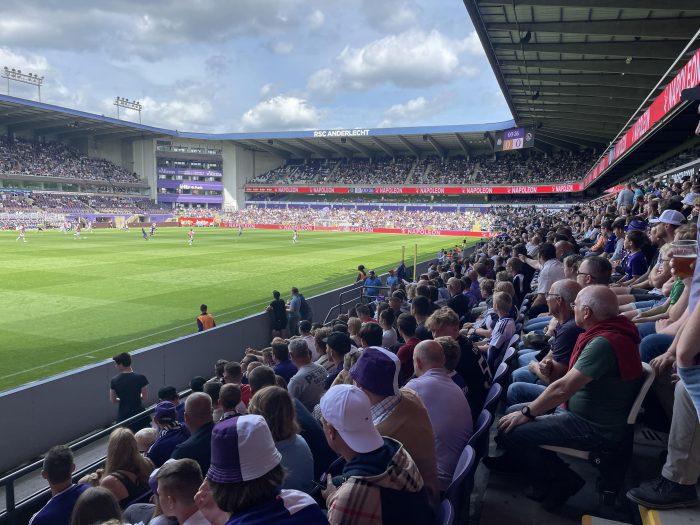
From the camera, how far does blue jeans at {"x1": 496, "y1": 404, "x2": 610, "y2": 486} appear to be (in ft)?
10.5

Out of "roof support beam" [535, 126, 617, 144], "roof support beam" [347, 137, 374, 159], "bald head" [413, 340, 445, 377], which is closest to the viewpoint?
"bald head" [413, 340, 445, 377]

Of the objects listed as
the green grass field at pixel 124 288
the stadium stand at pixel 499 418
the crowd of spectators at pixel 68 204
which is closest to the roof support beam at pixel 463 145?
the green grass field at pixel 124 288

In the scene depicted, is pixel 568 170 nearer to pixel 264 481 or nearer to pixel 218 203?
pixel 218 203

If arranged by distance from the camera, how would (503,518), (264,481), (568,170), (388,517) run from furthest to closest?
(568,170) < (503,518) < (388,517) < (264,481)

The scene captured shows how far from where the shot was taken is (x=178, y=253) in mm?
30141

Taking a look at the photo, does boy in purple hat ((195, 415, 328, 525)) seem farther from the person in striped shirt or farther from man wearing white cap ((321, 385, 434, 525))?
the person in striped shirt

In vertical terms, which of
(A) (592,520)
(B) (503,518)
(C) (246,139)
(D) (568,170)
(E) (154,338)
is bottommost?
(E) (154,338)

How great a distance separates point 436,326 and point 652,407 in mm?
1908

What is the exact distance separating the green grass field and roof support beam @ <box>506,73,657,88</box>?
37.4ft

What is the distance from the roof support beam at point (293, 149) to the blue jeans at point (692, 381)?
7575 cm

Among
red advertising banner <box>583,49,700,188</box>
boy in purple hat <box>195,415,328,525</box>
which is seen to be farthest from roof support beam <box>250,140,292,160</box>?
boy in purple hat <box>195,415,328,525</box>

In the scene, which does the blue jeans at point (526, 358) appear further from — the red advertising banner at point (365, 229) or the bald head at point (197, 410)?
the red advertising banner at point (365, 229)

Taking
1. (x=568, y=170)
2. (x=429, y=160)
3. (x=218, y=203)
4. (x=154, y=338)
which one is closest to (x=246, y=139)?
(x=218, y=203)

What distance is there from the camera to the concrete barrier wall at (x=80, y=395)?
21.9 feet
